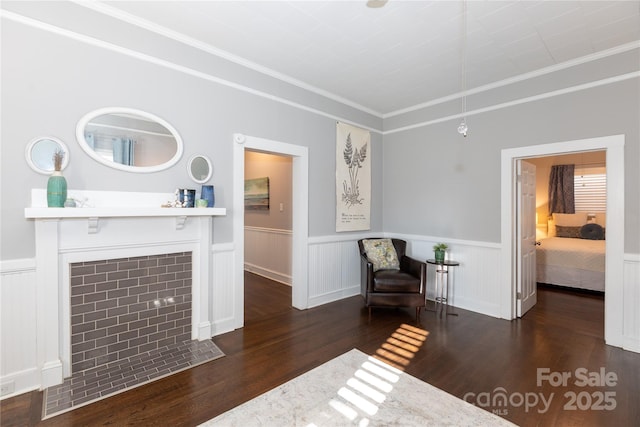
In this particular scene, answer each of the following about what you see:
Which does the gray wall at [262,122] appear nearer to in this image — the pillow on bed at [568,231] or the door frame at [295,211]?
the door frame at [295,211]

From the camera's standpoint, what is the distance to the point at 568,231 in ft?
19.8

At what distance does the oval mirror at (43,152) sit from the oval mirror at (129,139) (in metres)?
0.14

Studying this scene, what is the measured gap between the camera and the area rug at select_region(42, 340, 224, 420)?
1932 millimetres

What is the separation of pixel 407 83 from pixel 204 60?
7.56 feet

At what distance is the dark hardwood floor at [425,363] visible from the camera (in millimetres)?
1864

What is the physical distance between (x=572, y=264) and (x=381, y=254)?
3.21 meters

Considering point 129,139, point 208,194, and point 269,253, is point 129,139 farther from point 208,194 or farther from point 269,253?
point 269,253

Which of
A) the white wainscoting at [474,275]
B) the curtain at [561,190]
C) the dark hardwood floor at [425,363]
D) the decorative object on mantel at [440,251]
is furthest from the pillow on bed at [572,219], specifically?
the decorative object on mantel at [440,251]

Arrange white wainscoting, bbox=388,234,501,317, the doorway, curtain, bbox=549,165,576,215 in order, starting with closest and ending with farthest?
white wainscoting, bbox=388,234,501,317
the doorway
curtain, bbox=549,165,576,215

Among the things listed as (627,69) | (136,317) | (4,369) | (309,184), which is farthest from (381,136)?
(4,369)

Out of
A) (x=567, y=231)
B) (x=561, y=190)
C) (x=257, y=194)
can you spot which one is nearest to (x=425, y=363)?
(x=257, y=194)

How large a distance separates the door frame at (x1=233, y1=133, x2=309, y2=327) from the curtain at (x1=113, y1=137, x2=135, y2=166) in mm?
924

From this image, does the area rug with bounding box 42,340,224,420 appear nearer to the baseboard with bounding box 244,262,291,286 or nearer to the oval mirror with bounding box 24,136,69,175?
the oval mirror with bounding box 24,136,69,175

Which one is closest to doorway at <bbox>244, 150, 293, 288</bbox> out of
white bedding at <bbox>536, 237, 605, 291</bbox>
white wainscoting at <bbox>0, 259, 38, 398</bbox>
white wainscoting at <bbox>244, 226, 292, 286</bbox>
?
white wainscoting at <bbox>244, 226, 292, 286</bbox>
